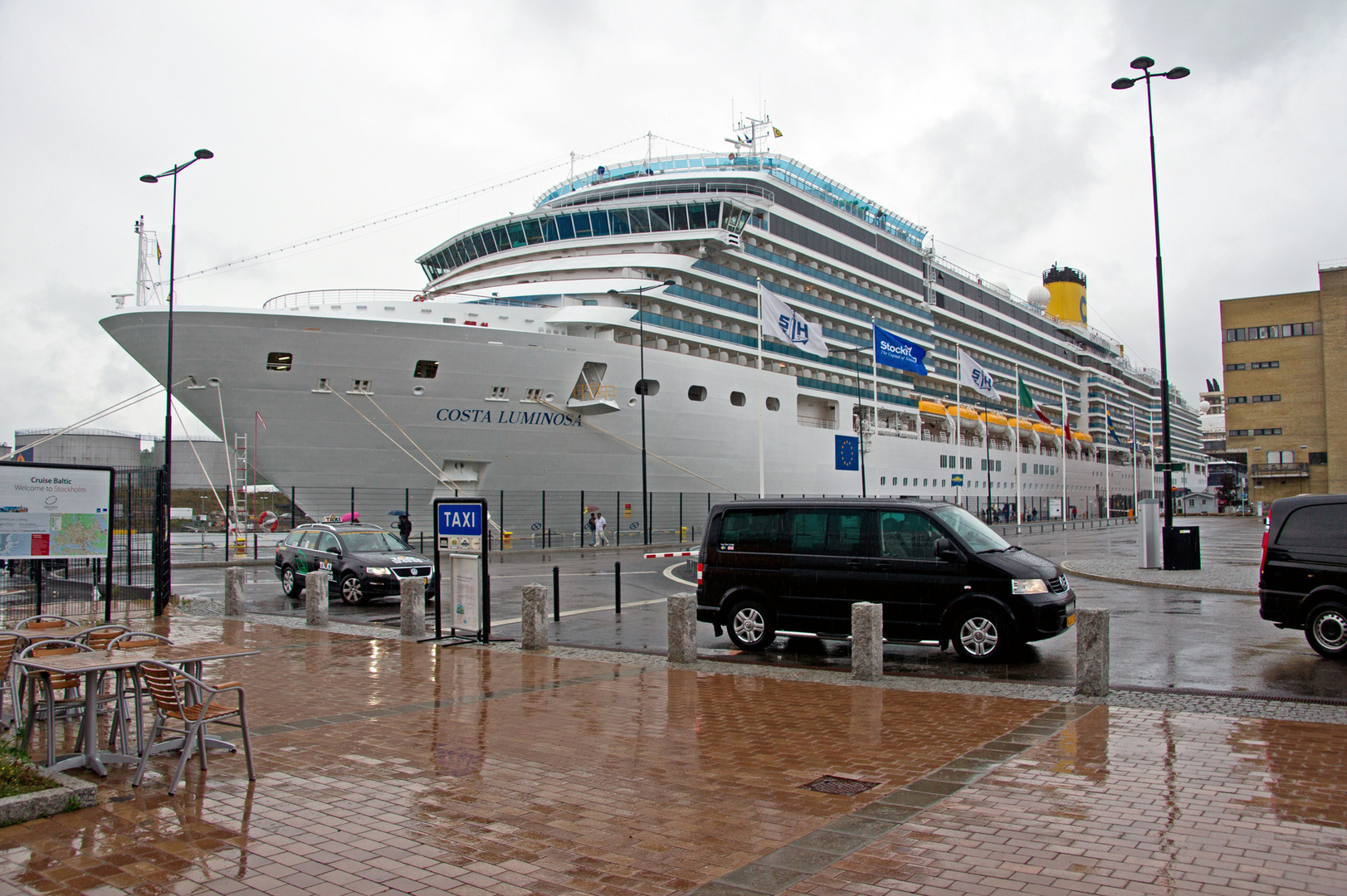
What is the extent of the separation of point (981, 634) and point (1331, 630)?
3.76 meters

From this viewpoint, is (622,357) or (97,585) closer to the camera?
(97,585)

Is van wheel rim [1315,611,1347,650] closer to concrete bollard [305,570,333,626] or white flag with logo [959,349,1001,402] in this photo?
concrete bollard [305,570,333,626]

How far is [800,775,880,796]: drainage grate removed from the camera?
523 centimetres

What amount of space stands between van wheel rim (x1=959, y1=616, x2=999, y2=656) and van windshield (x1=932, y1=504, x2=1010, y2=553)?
76cm

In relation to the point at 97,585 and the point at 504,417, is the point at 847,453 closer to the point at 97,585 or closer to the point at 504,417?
the point at 504,417

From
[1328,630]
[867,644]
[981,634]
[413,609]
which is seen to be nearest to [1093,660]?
[981,634]

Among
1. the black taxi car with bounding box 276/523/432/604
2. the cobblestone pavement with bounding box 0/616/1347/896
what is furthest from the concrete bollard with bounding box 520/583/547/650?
the black taxi car with bounding box 276/523/432/604

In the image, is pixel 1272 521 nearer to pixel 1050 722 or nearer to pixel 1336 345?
pixel 1050 722

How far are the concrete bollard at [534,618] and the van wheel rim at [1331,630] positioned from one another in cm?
850

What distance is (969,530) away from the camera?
32.9 ft

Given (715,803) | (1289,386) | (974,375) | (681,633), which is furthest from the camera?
(1289,386)

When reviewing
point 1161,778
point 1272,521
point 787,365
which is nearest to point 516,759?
point 1161,778

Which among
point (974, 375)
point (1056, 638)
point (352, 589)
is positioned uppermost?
point (974, 375)

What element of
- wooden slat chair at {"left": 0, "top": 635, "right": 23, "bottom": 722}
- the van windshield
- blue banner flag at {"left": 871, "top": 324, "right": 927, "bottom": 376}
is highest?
blue banner flag at {"left": 871, "top": 324, "right": 927, "bottom": 376}
